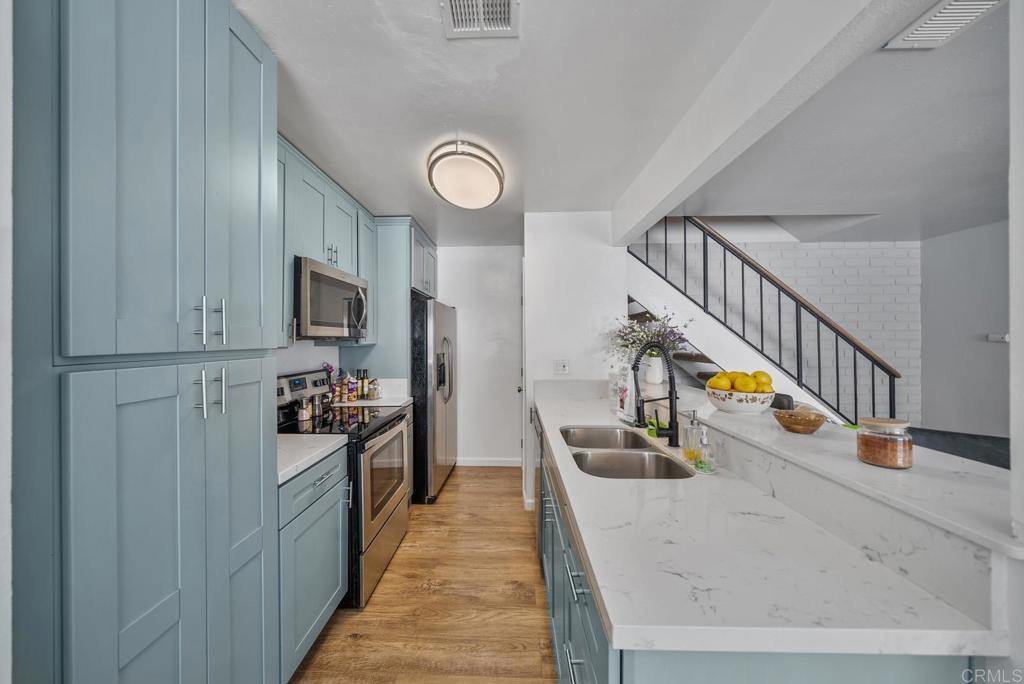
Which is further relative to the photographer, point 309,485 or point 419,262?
point 419,262

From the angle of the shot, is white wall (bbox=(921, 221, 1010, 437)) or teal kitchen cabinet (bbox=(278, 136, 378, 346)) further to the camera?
white wall (bbox=(921, 221, 1010, 437))

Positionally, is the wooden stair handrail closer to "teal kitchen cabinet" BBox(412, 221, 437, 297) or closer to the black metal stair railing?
the black metal stair railing

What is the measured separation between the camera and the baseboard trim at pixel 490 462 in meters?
4.11

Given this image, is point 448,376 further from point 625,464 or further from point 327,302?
point 625,464

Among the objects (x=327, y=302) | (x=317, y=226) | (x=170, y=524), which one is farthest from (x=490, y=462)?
(x=170, y=524)

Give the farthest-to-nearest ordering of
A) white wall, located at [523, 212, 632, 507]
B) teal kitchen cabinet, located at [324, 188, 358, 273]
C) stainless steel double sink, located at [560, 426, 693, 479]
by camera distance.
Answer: white wall, located at [523, 212, 632, 507] → teal kitchen cabinet, located at [324, 188, 358, 273] → stainless steel double sink, located at [560, 426, 693, 479]

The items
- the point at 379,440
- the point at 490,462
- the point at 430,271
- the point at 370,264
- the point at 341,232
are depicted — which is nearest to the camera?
the point at 379,440

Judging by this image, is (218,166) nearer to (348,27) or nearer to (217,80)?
(217,80)

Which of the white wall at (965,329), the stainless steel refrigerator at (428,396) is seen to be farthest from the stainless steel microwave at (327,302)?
the white wall at (965,329)

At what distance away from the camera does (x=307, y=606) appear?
1.57 metres

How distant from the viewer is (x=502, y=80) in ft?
4.91

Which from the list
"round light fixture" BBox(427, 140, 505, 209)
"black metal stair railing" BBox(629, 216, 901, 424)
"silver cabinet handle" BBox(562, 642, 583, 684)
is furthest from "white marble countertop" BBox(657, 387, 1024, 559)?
"black metal stair railing" BBox(629, 216, 901, 424)

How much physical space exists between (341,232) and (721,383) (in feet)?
8.00

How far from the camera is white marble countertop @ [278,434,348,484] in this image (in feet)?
4.72
